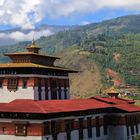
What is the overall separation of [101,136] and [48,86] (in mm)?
10316

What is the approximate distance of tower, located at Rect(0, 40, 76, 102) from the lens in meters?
54.0

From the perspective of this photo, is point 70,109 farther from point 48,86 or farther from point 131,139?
point 131,139

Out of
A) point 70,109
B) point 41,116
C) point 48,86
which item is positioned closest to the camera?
point 41,116

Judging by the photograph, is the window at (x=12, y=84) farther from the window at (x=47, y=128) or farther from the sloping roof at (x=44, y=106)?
the window at (x=47, y=128)

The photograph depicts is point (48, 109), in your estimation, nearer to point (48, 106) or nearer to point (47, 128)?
point (48, 106)

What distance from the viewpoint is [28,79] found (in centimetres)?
5412

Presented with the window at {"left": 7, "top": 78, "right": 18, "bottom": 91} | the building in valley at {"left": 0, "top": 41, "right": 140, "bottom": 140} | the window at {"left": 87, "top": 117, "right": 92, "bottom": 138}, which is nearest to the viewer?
the building in valley at {"left": 0, "top": 41, "right": 140, "bottom": 140}

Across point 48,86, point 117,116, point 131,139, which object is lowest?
point 131,139

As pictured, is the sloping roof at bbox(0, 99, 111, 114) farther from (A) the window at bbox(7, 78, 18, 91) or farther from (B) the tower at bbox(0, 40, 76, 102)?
(A) the window at bbox(7, 78, 18, 91)

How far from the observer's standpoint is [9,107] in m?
46.8

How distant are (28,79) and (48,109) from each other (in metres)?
9.74

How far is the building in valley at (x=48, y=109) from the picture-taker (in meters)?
45.2

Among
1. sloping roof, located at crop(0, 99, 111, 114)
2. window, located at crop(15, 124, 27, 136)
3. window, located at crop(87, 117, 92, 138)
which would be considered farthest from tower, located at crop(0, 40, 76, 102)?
window, located at crop(15, 124, 27, 136)

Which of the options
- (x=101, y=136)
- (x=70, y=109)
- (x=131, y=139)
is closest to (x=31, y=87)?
(x=70, y=109)
